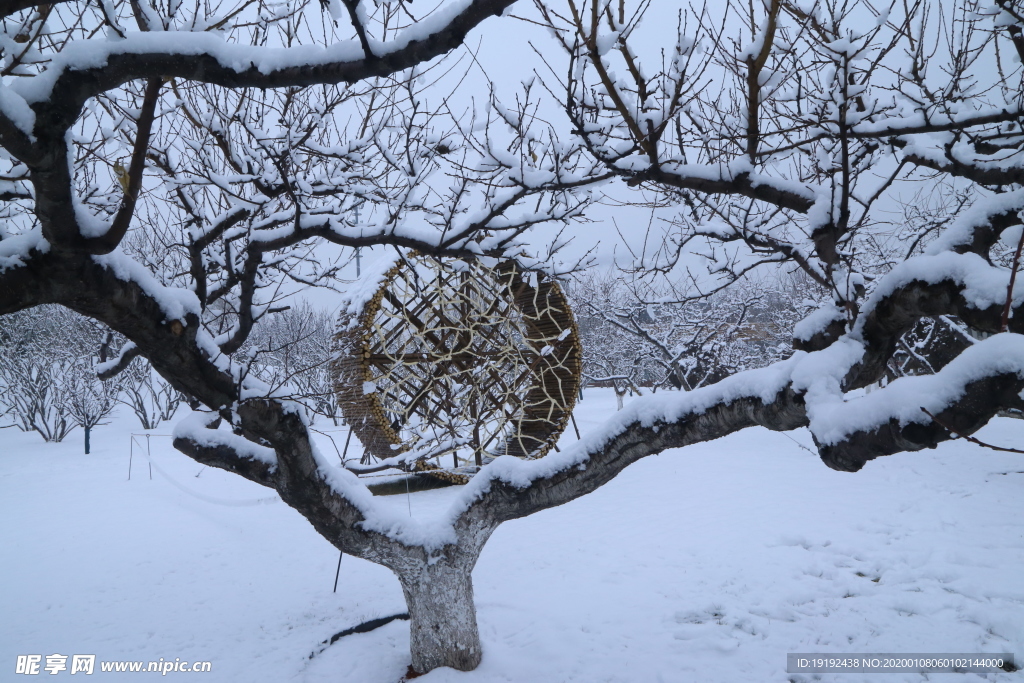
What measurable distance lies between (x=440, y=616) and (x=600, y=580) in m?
1.70

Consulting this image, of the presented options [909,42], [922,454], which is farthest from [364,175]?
[922,454]

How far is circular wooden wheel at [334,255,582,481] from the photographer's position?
6188mm

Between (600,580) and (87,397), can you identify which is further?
(87,397)

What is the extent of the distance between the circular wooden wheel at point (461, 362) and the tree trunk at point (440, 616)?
264 cm

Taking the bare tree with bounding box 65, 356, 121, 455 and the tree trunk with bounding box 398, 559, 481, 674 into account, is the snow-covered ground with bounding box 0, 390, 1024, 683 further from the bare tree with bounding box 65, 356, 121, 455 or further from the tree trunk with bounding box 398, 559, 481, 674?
the bare tree with bounding box 65, 356, 121, 455

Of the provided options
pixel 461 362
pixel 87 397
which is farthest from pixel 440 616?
pixel 87 397

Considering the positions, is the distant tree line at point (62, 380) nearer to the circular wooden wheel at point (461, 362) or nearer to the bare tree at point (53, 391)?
the bare tree at point (53, 391)

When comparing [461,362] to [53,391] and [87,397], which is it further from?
[53,391]

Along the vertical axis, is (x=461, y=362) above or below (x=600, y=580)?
above

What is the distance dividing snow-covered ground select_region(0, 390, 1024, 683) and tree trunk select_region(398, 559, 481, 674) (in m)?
0.11

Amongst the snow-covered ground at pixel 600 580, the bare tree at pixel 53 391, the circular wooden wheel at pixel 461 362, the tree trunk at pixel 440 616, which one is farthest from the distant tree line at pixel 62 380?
the tree trunk at pixel 440 616

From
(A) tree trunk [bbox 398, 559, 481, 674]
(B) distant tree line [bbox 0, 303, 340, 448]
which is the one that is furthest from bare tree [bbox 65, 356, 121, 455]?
(A) tree trunk [bbox 398, 559, 481, 674]

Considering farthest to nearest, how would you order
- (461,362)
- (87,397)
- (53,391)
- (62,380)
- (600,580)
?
(62,380) → (53,391) → (87,397) → (461,362) → (600,580)

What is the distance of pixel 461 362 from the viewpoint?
6914 mm
